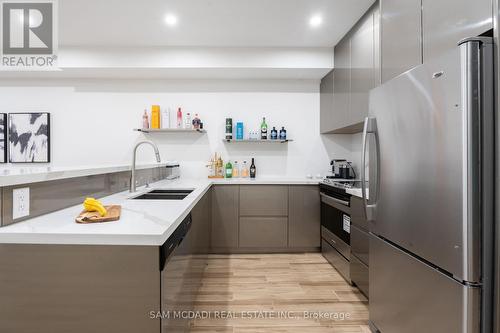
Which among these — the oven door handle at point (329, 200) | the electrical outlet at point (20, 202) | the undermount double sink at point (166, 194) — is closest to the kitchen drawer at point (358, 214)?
the oven door handle at point (329, 200)

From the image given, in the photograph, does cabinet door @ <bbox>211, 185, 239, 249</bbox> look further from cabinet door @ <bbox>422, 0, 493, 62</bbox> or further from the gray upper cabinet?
cabinet door @ <bbox>422, 0, 493, 62</bbox>

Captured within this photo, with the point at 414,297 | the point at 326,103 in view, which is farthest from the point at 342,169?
the point at 414,297

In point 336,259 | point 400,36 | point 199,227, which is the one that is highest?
point 400,36

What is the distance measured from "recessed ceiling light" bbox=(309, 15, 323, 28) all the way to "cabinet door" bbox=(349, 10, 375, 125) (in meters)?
0.37

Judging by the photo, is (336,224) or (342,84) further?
(342,84)

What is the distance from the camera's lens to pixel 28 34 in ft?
9.41

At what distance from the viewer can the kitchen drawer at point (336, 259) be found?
2.43 meters

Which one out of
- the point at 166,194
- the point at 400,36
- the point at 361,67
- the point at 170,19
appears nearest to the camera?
the point at 400,36

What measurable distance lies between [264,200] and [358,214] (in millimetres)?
1235

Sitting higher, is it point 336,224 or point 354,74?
point 354,74

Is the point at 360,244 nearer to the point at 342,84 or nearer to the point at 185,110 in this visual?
the point at 342,84

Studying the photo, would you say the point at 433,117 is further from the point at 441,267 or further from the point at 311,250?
the point at 311,250

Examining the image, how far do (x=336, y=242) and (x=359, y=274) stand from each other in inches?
20.1

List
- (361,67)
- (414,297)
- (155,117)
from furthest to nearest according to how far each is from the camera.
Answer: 1. (155,117)
2. (361,67)
3. (414,297)
